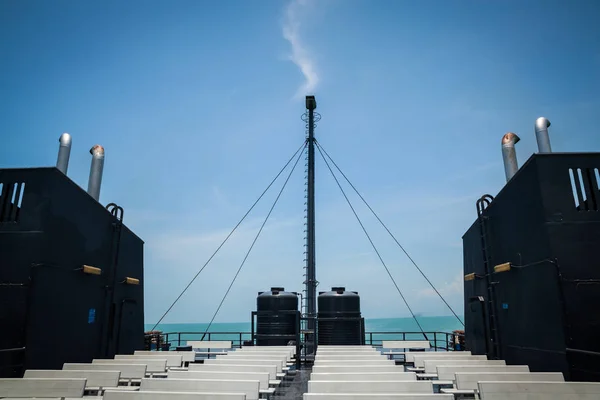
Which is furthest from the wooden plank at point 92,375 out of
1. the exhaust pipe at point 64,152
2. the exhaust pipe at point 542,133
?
the exhaust pipe at point 542,133

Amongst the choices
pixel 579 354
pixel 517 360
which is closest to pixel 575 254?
pixel 579 354

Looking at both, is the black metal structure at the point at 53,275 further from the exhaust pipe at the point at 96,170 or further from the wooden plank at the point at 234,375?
the wooden plank at the point at 234,375

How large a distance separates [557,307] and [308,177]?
14.4m

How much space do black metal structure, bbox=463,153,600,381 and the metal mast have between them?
959 centimetres

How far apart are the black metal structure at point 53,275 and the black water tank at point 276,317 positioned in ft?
16.7

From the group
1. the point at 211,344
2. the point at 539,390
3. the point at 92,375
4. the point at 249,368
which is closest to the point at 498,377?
the point at 539,390

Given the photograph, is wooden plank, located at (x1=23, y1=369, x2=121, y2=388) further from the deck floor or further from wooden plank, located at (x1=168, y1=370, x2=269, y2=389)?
the deck floor

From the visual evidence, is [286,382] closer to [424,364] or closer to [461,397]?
[424,364]

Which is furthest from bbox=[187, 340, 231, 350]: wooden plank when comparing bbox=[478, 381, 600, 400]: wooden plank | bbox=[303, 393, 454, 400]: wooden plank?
bbox=[478, 381, 600, 400]: wooden plank

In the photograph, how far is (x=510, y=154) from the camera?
32.9ft

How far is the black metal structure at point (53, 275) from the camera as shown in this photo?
6.86 metres

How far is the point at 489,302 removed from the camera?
29.4 feet

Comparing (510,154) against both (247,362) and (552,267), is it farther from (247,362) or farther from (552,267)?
(247,362)

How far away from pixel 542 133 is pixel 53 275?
1097 centimetres
